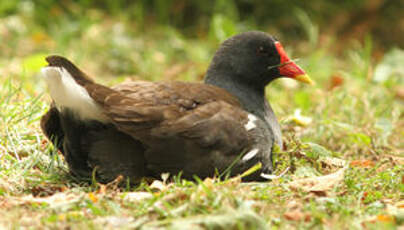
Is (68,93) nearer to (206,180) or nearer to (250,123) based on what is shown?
(206,180)

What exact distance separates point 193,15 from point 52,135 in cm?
492

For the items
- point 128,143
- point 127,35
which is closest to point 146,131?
point 128,143

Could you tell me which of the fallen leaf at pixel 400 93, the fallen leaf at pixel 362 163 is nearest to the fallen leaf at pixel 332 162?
the fallen leaf at pixel 362 163

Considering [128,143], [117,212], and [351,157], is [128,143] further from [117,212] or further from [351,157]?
[351,157]

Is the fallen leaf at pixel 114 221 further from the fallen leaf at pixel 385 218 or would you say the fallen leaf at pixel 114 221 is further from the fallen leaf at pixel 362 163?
the fallen leaf at pixel 362 163

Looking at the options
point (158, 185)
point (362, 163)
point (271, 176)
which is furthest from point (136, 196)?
point (362, 163)

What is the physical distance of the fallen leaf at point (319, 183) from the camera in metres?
3.21

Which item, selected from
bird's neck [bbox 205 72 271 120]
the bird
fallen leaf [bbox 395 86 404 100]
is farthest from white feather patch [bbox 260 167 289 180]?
fallen leaf [bbox 395 86 404 100]

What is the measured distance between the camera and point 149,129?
327 centimetres

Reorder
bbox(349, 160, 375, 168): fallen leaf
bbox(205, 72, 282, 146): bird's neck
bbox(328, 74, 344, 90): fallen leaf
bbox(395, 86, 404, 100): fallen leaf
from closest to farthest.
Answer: bbox(205, 72, 282, 146): bird's neck, bbox(349, 160, 375, 168): fallen leaf, bbox(395, 86, 404, 100): fallen leaf, bbox(328, 74, 344, 90): fallen leaf

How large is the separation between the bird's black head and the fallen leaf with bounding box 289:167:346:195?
1081 millimetres

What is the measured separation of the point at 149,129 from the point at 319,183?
0.93 m

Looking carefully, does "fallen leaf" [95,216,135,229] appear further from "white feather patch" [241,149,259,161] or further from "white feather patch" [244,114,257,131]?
"white feather patch" [244,114,257,131]

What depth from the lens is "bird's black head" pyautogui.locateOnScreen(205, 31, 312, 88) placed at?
425cm
